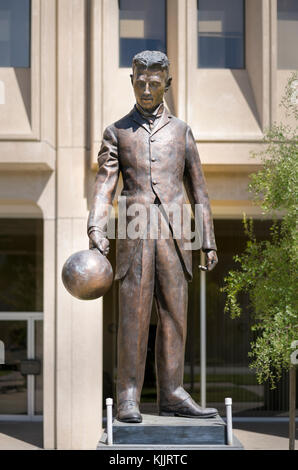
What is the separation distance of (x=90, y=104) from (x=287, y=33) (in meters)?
3.67

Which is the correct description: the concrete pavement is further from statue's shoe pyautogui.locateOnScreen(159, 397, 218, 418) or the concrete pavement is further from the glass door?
statue's shoe pyautogui.locateOnScreen(159, 397, 218, 418)

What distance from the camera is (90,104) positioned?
11484 mm

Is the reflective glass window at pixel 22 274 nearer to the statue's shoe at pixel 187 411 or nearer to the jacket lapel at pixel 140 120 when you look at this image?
the jacket lapel at pixel 140 120

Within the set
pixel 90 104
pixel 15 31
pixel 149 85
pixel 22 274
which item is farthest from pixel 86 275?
pixel 22 274

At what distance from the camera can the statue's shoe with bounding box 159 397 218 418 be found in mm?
5508

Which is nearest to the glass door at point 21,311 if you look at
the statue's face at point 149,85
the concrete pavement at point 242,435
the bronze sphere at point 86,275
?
the concrete pavement at point 242,435

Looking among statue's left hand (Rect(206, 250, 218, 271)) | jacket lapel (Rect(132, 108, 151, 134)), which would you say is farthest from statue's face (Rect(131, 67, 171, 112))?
statue's left hand (Rect(206, 250, 218, 271))

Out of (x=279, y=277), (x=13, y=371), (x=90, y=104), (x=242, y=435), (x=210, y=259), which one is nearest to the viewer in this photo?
(x=210, y=259)

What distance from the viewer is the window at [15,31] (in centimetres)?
1182

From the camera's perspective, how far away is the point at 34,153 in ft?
36.1

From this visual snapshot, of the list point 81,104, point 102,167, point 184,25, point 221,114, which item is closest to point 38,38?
point 81,104

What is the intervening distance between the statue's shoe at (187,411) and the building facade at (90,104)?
20.0 feet

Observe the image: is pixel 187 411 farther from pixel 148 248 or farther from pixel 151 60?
pixel 151 60
